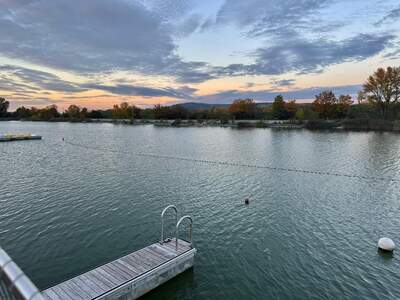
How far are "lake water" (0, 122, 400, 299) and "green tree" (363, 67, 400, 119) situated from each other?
297 ft

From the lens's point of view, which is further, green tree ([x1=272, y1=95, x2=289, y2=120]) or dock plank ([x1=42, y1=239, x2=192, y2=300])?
green tree ([x1=272, y1=95, x2=289, y2=120])

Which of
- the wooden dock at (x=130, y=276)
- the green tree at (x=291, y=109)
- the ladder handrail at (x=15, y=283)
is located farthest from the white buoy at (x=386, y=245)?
the green tree at (x=291, y=109)

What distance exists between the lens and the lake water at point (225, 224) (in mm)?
12414

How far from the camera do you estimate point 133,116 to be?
18438 centimetres

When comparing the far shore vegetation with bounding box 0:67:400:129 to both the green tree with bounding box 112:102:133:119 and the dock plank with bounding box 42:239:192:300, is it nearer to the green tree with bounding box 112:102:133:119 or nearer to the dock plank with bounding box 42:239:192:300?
the green tree with bounding box 112:102:133:119

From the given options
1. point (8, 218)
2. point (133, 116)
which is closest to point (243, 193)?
point (8, 218)

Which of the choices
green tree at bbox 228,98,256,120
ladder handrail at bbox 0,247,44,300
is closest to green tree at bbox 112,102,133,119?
green tree at bbox 228,98,256,120

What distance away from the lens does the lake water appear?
40.7ft

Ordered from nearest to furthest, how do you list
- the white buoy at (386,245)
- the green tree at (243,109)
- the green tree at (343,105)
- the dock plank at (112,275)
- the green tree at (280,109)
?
→ the dock plank at (112,275), the white buoy at (386,245), the green tree at (343,105), the green tree at (280,109), the green tree at (243,109)

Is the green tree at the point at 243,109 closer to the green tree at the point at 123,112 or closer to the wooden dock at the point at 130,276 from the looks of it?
the green tree at the point at 123,112

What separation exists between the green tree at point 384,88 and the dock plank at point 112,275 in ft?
404

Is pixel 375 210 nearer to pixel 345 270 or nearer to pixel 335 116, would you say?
pixel 345 270

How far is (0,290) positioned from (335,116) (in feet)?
451

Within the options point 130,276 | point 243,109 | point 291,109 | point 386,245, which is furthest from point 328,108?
point 130,276
